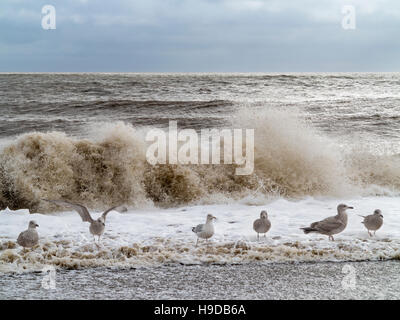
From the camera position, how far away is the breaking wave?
7.27 m

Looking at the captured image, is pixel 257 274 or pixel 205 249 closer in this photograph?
pixel 257 274

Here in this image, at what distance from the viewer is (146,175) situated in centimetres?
775

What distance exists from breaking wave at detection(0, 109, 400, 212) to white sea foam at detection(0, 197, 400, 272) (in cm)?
135

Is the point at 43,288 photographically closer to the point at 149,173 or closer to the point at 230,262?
the point at 230,262

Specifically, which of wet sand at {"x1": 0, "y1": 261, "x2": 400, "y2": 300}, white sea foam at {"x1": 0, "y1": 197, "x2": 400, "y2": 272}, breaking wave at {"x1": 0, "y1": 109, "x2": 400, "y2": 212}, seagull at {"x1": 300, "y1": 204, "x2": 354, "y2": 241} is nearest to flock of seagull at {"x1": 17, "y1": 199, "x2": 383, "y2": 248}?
seagull at {"x1": 300, "y1": 204, "x2": 354, "y2": 241}

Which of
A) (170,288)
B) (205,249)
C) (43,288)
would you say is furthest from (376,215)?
(43,288)

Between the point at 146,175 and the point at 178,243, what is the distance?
3.31m

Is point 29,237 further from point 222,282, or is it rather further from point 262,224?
point 262,224

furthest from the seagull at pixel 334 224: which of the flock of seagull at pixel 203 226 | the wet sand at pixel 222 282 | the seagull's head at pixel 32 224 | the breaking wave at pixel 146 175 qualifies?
the breaking wave at pixel 146 175

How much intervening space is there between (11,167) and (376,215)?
232 inches

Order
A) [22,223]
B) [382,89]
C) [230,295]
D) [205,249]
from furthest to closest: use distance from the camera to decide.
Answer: [382,89] → [22,223] → [205,249] → [230,295]

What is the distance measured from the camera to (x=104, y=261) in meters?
4.13

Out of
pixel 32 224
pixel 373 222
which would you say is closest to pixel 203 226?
pixel 32 224

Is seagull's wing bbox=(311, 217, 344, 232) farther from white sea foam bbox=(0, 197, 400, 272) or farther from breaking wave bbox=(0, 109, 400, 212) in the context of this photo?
breaking wave bbox=(0, 109, 400, 212)
